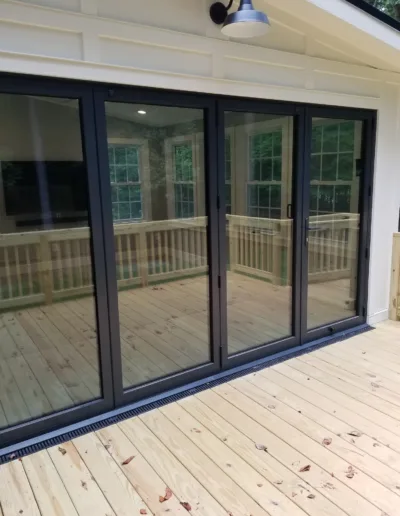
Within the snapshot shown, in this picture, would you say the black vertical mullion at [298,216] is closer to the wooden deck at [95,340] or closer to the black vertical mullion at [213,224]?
the wooden deck at [95,340]

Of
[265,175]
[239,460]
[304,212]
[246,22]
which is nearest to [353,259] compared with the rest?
[304,212]

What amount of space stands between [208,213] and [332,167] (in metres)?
1.28

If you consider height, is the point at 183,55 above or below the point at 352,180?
above

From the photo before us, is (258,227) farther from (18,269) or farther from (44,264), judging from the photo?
(18,269)

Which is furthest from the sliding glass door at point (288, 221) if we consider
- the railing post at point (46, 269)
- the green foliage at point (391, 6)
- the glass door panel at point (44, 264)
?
the green foliage at point (391, 6)

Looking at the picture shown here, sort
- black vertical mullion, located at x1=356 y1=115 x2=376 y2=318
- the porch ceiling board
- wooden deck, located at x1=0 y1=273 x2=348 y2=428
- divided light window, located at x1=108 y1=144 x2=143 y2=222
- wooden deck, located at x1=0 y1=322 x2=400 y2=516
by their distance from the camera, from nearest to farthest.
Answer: wooden deck, located at x1=0 y1=322 x2=400 y2=516
the porch ceiling board
divided light window, located at x1=108 y1=144 x2=143 y2=222
wooden deck, located at x1=0 y1=273 x2=348 y2=428
black vertical mullion, located at x1=356 y1=115 x2=376 y2=318

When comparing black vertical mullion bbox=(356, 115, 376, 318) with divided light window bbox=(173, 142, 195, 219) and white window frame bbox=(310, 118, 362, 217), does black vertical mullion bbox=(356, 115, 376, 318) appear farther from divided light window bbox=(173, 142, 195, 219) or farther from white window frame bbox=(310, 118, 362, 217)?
divided light window bbox=(173, 142, 195, 219)

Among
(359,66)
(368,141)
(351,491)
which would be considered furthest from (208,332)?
(359,66)

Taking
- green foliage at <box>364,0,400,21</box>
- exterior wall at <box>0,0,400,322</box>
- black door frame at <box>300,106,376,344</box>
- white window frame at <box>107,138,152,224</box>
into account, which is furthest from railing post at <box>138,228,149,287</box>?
green foliage at <box>364,0,400,21</box>

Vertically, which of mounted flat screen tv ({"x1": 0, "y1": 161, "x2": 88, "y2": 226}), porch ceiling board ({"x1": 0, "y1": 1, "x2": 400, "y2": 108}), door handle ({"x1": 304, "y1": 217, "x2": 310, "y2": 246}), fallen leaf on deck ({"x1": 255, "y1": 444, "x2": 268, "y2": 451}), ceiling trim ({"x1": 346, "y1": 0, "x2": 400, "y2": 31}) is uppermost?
ceiling trim ({"x1": 346, "y1": 0, "x2": 400, "y2": 31})

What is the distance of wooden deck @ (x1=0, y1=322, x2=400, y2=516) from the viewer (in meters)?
1.84

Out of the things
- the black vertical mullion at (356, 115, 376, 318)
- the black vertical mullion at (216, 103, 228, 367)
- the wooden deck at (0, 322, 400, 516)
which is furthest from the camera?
the black vertical mullion at (356, 115, 376, 318)

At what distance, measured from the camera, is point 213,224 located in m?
2.82

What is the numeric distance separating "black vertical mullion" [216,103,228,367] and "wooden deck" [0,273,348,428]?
0.32 ft
